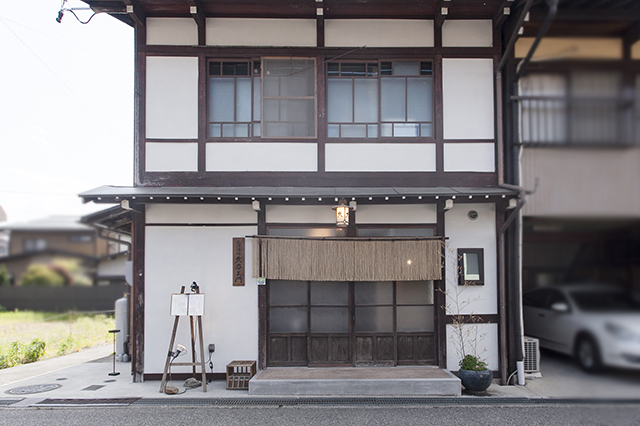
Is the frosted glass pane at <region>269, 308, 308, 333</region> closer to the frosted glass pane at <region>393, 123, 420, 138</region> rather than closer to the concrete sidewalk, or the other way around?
the concrete sidewalk

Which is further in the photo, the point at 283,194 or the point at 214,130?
the point at 214,130

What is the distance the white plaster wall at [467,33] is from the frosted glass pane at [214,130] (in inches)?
187

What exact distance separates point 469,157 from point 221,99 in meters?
5.04

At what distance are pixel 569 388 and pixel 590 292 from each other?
1.57ft

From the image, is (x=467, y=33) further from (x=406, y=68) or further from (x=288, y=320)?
(x=288, y=320)

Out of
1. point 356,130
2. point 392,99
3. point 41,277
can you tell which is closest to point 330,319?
point 356,130

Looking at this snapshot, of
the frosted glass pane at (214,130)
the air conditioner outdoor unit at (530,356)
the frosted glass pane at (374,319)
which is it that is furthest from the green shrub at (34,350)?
the air conditioner outdoor unit at (530,356)

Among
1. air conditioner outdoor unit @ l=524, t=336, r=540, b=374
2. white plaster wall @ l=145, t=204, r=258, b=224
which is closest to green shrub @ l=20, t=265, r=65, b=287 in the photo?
white plaster wall @ l=145, t=204, r=258, b=224

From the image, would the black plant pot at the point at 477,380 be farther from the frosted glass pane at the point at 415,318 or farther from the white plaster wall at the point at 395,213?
the white plaster wall at the point at 395,213

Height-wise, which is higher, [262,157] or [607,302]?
[262,157]

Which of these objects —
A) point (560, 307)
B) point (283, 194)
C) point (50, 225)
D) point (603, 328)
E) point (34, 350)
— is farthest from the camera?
point (34, 350)

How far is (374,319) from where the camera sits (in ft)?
26.9

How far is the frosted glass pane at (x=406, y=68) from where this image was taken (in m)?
8.48

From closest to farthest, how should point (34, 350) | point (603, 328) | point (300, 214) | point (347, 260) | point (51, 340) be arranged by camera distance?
point (603, 328), point (347, 260), point (300, 214), point (34, 350), point (51, 340)
